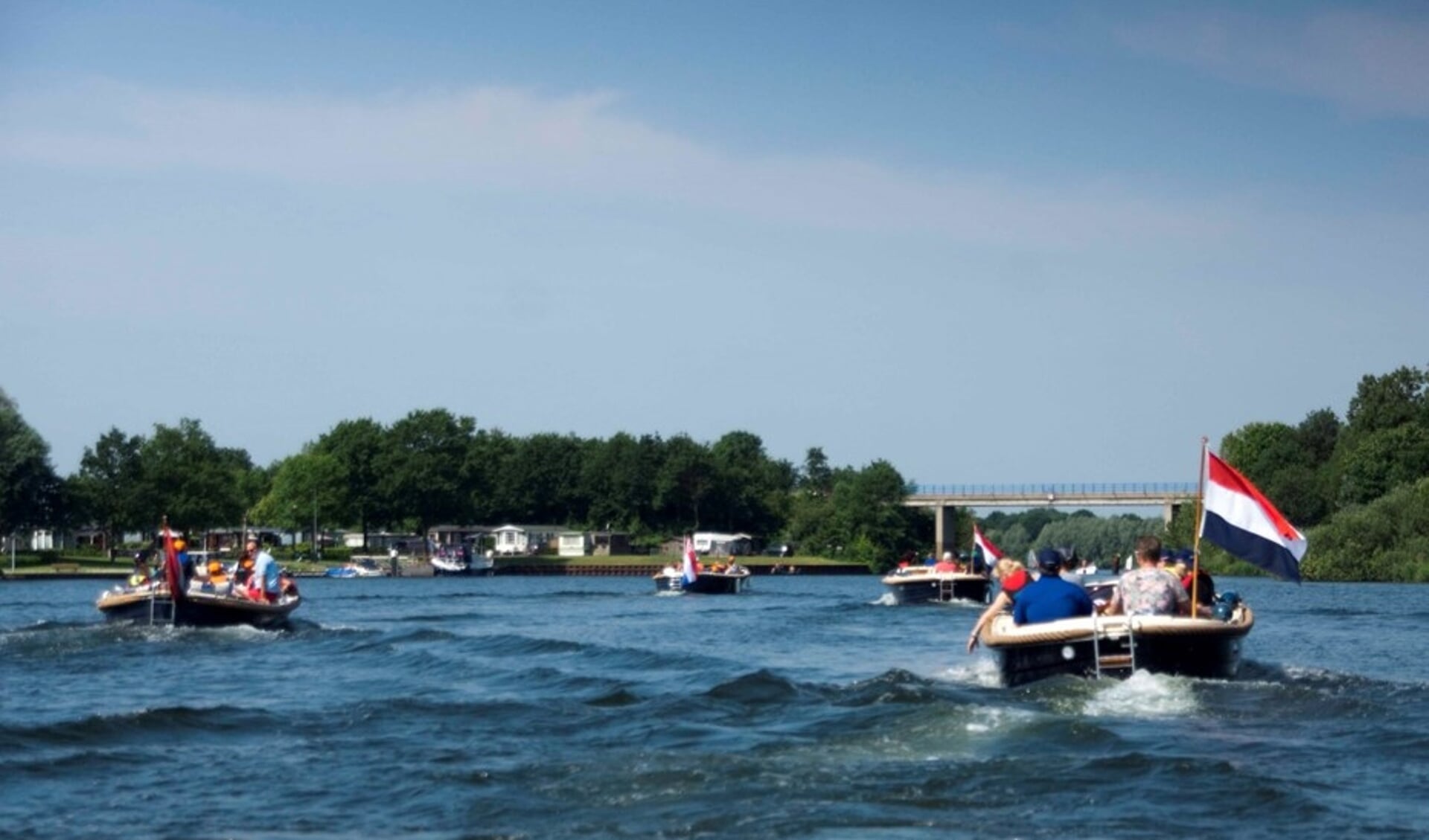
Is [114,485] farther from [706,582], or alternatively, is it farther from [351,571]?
[706,582]

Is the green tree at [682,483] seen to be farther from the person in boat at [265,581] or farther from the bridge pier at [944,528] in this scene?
the person in boat at [265,581]

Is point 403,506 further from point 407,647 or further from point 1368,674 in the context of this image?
point 1368,674

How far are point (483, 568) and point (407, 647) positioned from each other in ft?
326

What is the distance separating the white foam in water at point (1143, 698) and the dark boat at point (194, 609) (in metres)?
20.3

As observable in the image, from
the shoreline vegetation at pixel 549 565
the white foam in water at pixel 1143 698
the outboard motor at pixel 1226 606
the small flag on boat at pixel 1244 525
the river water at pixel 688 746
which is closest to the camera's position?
the river water at pixel 688 746

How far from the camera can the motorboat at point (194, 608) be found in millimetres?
34938

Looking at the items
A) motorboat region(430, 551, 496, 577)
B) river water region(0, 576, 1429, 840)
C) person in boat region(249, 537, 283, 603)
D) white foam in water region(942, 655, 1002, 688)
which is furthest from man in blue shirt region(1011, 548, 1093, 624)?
motorboat region(430, 551, 496, 577)

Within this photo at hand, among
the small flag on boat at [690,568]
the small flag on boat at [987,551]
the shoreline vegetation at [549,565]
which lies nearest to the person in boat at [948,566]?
the small flag on boat at [987,551]

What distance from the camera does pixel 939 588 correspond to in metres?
56.0

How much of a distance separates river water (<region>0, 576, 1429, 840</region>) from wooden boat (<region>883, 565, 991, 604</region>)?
907 inches

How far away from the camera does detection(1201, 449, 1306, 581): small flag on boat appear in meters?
21.5

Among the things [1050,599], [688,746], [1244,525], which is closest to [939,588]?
[1244,525]

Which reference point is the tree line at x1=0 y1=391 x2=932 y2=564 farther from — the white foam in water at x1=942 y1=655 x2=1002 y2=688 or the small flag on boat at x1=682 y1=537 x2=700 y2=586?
the white foam in water at x1=942 y1=655 x2=1002 y2=688

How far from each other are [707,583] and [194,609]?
41450mm
